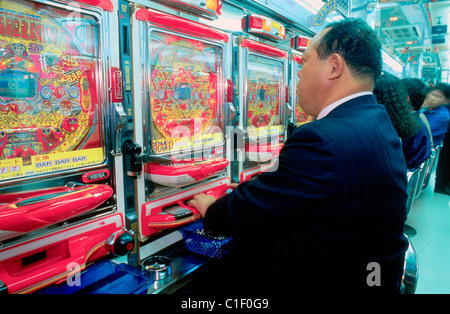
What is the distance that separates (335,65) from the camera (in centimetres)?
121

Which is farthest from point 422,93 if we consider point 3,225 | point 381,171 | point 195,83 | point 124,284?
point 3,225

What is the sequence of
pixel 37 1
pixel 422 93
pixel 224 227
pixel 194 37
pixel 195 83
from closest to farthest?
1. pixel 224 227
2. pixel 37 1
3. pixel 194 37
4. pixel 195 83
5. pixel 422 93

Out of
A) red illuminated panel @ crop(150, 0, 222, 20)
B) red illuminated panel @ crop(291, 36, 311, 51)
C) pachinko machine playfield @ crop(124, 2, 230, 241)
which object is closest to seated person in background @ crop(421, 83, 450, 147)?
red illuminated panel @ crop(291, 36, 311, 51)

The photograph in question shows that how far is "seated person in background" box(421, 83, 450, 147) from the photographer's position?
4852 mm

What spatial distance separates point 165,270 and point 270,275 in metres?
0.83

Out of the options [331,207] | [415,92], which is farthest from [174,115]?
[415,92]

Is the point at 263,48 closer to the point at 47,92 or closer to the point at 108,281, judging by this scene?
the point at 47,92

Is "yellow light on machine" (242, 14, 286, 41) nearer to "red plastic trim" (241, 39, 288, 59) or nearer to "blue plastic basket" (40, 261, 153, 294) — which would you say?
"red plastic trim" (241, 39, 288, 59)

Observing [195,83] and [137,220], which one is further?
[195,83]

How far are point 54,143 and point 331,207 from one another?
4.26 feet

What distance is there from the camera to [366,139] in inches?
41.7

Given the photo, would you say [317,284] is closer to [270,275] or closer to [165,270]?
[270,275]

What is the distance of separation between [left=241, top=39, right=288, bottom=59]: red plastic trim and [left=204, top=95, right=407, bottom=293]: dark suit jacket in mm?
1671

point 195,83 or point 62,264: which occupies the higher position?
point 195,83
